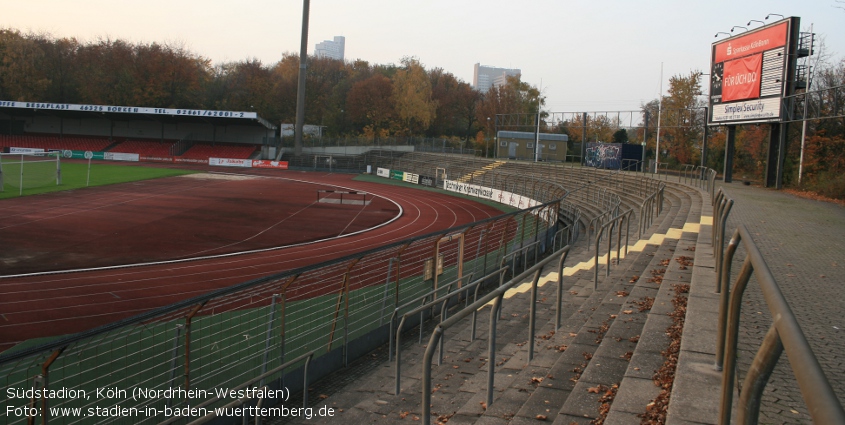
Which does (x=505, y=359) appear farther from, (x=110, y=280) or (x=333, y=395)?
(x=110, y=280)

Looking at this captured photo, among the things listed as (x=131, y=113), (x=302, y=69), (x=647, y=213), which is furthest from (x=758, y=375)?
(x=131, y=113)

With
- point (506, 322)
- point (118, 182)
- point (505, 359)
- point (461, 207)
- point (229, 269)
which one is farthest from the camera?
point (118, 182)

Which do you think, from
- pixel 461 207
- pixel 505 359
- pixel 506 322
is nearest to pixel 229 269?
pixel 506 322

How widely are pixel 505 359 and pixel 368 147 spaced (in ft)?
211

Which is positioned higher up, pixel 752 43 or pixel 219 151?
pixel 752 43

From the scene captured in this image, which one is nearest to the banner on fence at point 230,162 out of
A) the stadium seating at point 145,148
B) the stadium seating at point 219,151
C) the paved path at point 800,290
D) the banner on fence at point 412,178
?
the stadium seating at point 219,151

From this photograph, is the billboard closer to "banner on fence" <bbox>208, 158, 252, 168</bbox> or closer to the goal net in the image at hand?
the goal net

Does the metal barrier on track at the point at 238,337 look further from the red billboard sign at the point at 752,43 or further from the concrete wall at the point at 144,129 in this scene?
the concrete wall at the point at 144,129

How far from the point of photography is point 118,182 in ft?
141

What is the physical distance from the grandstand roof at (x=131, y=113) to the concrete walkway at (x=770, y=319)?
57.9m

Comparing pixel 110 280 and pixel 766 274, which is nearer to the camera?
pixel 766 274

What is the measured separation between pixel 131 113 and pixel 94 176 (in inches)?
939

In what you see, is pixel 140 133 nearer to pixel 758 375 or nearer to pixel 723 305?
pixel 723 305

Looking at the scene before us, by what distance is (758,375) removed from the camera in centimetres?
209
